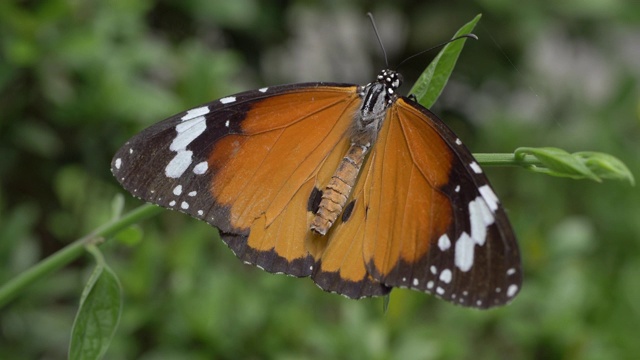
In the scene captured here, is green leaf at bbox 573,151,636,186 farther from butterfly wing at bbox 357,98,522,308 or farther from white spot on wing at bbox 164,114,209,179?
white spot on wing at bbox 164,114,209,179

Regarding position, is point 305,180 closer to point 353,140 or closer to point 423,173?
point 353,140

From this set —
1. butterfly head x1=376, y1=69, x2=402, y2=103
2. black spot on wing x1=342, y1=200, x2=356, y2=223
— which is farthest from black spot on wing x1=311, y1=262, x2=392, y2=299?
butterfly head x1=376, y1=69, x2=402, y2=103

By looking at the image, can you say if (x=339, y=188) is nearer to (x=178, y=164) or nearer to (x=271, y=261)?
(x=271, y=261)

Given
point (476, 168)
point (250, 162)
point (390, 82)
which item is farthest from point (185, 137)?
point (476, 168)

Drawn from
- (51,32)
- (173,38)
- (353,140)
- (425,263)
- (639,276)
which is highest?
(173,38)

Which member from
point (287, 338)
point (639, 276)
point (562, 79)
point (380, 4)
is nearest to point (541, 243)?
point (639, 276)

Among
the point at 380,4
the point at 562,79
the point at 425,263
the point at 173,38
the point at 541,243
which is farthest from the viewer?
the point at 562,79

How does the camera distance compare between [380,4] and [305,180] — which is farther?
[380,4]

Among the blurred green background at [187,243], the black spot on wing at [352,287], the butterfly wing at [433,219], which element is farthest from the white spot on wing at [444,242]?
the blurred green background at [187,243]
